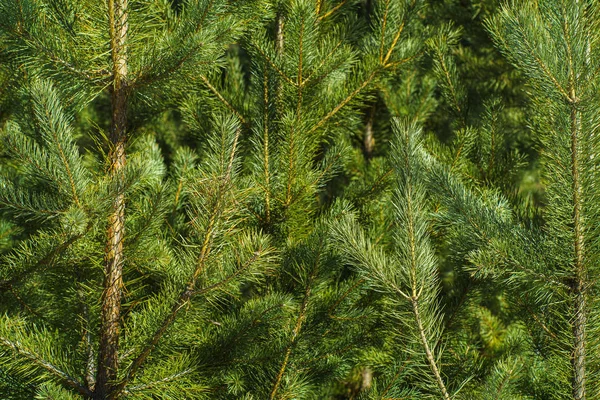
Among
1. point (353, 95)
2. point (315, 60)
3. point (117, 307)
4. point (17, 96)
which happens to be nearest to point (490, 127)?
point (353, 95)

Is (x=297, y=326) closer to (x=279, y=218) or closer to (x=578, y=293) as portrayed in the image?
(x=279, y=218)

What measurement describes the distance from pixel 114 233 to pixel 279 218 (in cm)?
67

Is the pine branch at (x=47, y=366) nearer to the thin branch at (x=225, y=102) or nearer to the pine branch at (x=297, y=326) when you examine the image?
the pine branch at (x=297, y=326)

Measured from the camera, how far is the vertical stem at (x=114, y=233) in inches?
78.7

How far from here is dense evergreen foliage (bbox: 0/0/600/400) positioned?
1772 millimetres

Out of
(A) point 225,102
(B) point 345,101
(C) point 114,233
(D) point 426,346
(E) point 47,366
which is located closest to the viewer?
(D) point 426,346

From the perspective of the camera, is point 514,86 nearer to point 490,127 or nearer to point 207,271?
point 490,127

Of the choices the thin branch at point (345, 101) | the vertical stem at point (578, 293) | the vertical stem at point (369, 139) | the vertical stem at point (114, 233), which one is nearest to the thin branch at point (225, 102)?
the thin branch at point (345, 101)

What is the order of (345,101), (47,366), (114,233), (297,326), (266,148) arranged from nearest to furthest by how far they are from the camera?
(47,366), (114,233), (297,326), (266,148), (345,101)

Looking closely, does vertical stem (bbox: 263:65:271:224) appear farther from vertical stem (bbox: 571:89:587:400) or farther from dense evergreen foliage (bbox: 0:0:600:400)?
vertical stem (bbox: 571:89:587:400)

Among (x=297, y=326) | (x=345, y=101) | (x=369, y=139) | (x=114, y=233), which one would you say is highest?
(x=345, y=101)

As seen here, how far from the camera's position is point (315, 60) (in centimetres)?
249

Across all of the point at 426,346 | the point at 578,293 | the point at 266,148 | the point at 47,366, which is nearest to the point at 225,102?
the point at 266,148

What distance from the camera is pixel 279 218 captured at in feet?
8.32
